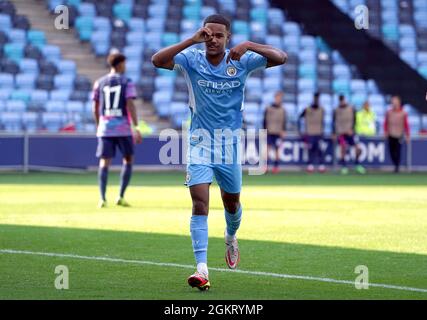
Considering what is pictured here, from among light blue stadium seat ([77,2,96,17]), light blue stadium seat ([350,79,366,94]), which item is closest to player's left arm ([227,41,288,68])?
light blue stadium seat ([77,2,96,17])

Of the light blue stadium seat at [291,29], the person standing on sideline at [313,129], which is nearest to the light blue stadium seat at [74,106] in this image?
the person standing on sideline at [313,129]

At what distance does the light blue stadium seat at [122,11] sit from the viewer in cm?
3400

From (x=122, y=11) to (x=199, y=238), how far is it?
2604cm

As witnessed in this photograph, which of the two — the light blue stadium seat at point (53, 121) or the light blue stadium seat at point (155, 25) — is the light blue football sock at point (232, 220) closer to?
the light blue stadium seat at point (53, 121)

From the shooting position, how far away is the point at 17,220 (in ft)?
47.3

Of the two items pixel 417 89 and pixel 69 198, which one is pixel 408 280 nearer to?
pixel 69 198

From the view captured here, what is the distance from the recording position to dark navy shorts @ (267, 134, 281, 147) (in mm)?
29141

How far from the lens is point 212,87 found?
8.89 metres

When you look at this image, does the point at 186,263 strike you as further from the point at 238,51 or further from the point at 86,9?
the point at 86,9

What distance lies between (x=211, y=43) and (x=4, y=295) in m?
2.44

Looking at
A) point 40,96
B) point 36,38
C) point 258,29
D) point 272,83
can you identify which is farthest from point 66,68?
point 258,29

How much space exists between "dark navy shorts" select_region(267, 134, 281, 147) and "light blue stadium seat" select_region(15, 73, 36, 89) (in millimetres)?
6523

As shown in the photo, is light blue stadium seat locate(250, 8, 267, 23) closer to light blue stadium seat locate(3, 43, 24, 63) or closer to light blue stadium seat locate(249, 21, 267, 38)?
light blue stadium seat locate(249, 21, 267, 38)
